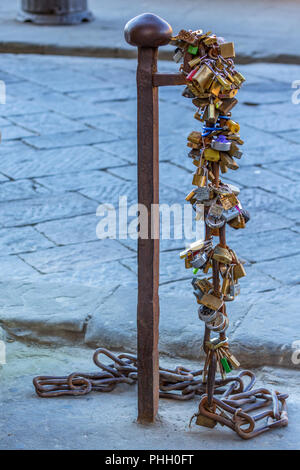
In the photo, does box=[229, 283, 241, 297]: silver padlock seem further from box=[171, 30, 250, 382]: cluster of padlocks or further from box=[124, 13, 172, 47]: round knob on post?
box=[124, 13, 172, 47]: round knob on post

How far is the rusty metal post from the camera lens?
1770 mm

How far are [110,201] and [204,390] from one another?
2027 mm

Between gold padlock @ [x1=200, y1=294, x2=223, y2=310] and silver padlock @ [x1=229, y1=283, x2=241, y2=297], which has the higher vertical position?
silver padlock @ [x1=229, y1=283, x2=241, y2=297]

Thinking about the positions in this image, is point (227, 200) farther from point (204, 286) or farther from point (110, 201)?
point (110, 201)

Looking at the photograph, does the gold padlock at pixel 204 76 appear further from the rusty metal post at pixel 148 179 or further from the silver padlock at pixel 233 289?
the silver padlock at pixel 233 289

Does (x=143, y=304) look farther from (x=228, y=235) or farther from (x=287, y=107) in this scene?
(x=287, y=107)

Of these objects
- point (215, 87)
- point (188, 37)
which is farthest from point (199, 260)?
point (188, 37)

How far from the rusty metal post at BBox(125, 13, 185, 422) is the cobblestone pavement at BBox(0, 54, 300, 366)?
0.53 m

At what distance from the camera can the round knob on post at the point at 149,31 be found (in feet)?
5.76

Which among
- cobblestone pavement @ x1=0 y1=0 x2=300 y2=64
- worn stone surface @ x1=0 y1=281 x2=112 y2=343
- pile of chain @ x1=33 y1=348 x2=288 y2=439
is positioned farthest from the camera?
cobblestone pavement @ x1=0 y1=0 x2=300 y2=64

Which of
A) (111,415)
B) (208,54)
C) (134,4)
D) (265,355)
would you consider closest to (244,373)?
(265,355)

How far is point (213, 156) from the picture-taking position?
1.79 m

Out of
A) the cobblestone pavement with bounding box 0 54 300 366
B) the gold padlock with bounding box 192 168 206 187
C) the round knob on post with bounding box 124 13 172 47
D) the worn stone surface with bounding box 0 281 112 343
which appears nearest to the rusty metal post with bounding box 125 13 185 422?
the round knob on post with bounding box 124 13 172 47

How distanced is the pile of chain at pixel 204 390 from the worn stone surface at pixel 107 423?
0.02 m
